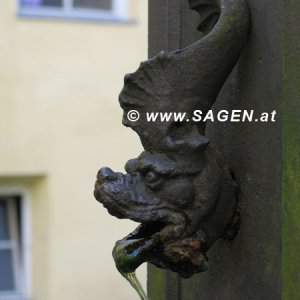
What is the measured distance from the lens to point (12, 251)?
7027 millimetres

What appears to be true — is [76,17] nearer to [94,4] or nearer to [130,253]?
[94,4]

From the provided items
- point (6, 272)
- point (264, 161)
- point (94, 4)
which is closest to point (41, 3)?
point (94, 4)

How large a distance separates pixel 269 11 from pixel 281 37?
0.07 m

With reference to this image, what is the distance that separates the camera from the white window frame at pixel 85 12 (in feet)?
21.9

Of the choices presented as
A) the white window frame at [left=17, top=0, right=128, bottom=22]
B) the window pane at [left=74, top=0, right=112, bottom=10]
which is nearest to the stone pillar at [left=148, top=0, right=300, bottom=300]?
the white window frame at [left=17, top=0, right=128, bottom=22]

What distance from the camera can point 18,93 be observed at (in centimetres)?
646

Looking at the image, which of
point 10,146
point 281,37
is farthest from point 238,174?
point 10,146

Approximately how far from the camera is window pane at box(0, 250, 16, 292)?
706 cm

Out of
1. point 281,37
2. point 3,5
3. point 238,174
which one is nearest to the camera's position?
point 281,37

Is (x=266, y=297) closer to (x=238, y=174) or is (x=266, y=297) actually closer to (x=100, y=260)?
(x=238, y=174)

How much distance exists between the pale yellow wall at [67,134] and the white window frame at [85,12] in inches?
2.9

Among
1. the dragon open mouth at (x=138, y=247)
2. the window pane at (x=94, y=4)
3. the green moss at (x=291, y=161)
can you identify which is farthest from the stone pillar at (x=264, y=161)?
the window pane at (x=94, y=4)

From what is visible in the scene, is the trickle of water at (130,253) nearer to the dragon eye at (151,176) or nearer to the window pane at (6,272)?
the dragon eye at (151,176)

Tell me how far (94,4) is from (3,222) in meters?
1.70
